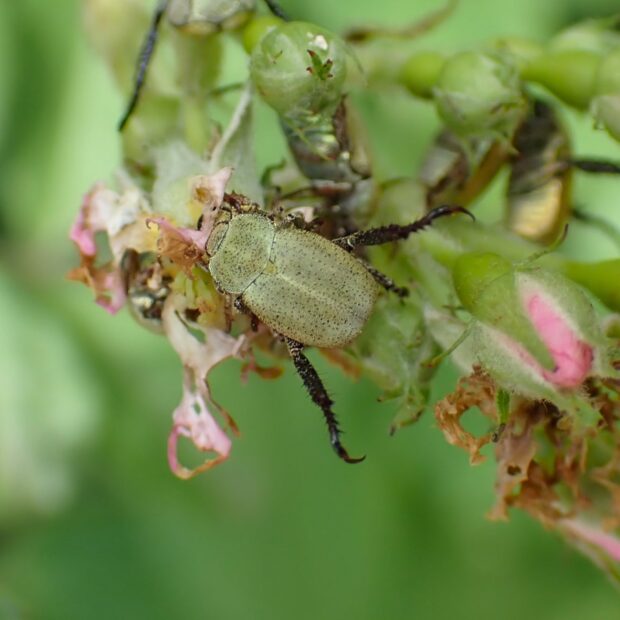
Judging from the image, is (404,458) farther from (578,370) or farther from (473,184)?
(578,370)

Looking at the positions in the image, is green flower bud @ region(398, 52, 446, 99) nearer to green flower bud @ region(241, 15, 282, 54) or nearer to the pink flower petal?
green flower bud @ region(241, 15, 282, 54)

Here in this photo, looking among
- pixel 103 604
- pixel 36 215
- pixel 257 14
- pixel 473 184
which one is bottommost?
pixel 103 604

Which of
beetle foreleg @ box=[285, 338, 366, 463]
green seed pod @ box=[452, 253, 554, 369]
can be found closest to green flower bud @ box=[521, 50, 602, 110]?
green seed pod @ box=[452, 253, 554, 369]

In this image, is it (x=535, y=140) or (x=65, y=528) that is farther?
(x=65, y=528)

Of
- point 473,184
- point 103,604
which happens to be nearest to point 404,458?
point 103,604

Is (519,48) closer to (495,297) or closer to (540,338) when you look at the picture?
(495,297)

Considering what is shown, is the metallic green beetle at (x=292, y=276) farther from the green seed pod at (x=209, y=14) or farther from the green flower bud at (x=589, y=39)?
the green flower bud at (x=589, y=39)

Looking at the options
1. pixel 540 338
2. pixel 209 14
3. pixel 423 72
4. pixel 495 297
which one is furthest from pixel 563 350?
pixel 209 14
